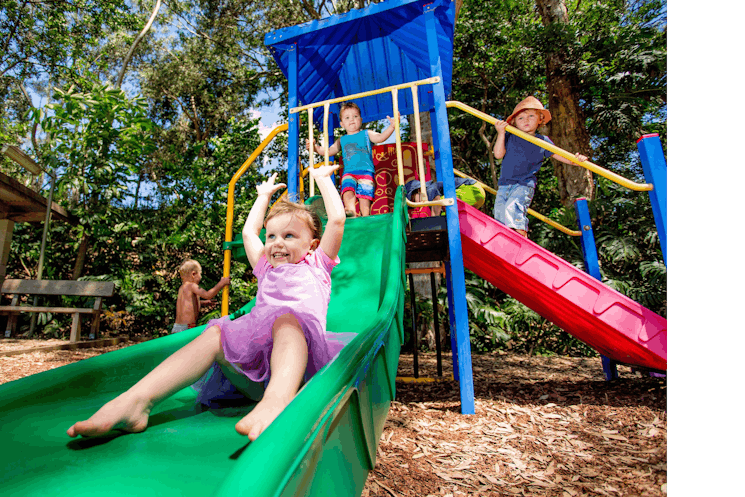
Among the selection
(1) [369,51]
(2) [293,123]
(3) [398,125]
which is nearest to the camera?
(3) [398,125]

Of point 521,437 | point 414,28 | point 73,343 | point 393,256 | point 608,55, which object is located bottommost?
point 521,437

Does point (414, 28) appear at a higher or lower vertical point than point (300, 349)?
higher

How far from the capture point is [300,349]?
4.15ft

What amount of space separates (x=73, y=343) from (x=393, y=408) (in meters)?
5.32

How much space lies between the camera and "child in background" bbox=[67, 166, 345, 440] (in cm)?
109

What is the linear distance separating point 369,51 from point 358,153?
4.82ft

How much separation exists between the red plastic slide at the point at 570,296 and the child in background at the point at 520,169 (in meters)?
0.56

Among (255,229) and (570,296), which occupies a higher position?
(255,229)

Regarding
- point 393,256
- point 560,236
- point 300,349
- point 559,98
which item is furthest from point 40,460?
point 559,98

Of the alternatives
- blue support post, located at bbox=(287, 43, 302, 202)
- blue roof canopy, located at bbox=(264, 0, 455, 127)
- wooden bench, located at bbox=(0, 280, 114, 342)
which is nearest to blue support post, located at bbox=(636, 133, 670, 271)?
blue roof canopy, located at bbox=(264, 0, 455, 127)

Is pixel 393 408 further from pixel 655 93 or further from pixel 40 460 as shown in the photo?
pixel 655 93

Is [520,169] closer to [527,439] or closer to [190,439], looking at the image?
[527,439]

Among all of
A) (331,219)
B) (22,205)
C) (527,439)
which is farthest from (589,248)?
(22,205)

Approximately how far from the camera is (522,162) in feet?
13.4
